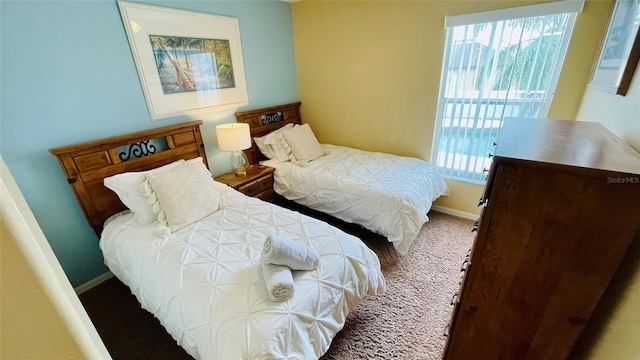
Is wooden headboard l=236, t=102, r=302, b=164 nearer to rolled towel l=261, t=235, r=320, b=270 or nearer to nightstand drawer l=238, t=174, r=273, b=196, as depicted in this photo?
nightstand drawer l=238, t=174, r=273, b=196

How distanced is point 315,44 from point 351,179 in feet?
6.21

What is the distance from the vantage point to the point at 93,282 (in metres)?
2.02

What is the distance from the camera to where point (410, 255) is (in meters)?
2.22

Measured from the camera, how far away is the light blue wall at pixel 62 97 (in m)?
1.50

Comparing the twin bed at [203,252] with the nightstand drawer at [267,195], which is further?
the nightstand drawer at [267,195]

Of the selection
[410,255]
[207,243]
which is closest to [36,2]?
[207,243]

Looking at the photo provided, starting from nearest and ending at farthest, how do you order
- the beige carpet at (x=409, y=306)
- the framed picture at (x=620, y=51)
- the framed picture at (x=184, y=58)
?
the framed picture at (x=620, y=51)
the beige carpet at (x=409, y=306)
the framed picture at (x=184, y=58)

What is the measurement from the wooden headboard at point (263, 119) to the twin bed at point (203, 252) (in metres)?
0.68

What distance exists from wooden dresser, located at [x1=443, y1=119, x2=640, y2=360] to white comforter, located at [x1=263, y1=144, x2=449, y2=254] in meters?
0.99

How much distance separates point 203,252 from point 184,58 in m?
1.77

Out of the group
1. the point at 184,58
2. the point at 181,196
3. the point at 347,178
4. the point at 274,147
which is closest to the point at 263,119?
the point at 274,147

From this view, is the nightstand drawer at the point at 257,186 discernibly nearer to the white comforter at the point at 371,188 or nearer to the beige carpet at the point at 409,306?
the white comforter at the point at 371,188

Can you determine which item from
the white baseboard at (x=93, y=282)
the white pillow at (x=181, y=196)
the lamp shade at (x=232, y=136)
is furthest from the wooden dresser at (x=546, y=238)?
the white baseboard at (x=93, y=282)

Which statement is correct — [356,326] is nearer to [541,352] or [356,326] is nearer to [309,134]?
[541,352]
